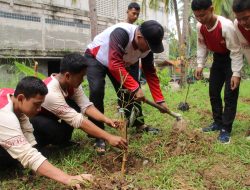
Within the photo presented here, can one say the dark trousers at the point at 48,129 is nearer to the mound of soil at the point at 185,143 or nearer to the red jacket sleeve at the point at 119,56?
the red jacket sleeve at the point at 119,56

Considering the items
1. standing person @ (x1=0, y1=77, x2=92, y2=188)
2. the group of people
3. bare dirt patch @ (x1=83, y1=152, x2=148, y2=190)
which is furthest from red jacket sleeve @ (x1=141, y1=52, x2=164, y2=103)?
standing person @ (x1=0, y1=77, x2=92, y2=188)

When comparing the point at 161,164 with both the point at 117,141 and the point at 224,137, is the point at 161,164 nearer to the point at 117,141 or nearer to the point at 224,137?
the point at 117,141

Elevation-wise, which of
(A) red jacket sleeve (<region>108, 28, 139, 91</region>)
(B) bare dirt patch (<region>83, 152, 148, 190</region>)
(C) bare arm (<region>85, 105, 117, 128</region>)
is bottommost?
(B) bare dirt patch (<region>83, 152, 148, 190</region>)

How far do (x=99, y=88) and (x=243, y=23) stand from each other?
5.21 feet

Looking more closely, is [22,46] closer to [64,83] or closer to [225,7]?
[64,83]

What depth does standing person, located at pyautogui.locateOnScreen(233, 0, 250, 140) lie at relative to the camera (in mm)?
3094

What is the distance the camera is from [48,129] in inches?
130

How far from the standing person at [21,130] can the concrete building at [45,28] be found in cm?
796

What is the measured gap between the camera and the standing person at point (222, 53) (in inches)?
143

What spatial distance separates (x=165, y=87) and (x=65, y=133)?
241 inches

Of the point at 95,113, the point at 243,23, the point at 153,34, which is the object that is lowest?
the point at 95,113

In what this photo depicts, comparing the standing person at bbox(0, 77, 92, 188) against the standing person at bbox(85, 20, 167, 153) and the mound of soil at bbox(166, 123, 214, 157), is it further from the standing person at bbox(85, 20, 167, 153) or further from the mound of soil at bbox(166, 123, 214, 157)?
the mound of soil at bbox(166, 123, 214, 157)

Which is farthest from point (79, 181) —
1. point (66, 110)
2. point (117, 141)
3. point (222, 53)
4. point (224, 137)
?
point (222, 53)

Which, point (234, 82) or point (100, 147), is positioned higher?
point (234, 82)
